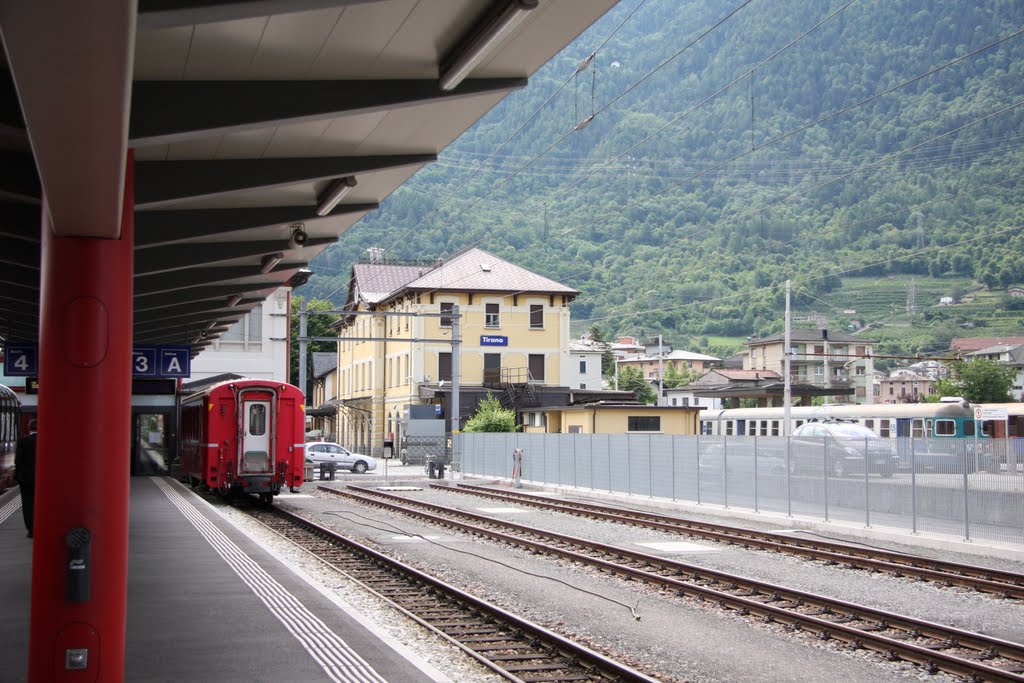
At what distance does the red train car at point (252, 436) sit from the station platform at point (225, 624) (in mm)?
8758

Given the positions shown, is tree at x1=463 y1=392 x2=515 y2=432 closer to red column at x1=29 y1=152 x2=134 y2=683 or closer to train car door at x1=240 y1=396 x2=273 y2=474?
train car door at x1=240 y1=396 x2=273 y2=474

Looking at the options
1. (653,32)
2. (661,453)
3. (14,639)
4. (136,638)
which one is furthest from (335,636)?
(653,32)

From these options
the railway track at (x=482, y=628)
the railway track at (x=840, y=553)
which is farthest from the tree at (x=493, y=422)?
the railway track at (x=482, y=628)

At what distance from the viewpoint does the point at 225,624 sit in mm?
10242

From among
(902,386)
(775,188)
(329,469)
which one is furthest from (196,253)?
(902,386)

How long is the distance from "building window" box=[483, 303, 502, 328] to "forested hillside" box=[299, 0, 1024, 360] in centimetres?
1984

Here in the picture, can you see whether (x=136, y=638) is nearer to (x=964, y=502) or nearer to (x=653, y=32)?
(x=964, y=502)

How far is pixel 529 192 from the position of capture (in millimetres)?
128750

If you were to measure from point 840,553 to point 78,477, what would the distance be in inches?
534

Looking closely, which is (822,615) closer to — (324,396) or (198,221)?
(198,221)

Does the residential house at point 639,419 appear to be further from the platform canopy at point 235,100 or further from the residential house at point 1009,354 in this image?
the residential house at point 1009,354

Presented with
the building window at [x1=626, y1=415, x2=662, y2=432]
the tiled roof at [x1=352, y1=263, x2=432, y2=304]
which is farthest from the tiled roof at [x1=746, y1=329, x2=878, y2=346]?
the building window at [x1=626, y1=415, x2=662, y2=432]

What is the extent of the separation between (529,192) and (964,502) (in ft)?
368

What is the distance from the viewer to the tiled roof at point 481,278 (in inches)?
2517
